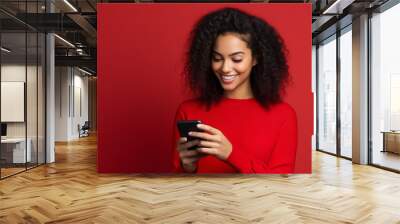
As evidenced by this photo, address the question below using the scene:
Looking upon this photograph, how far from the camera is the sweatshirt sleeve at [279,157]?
244 inches

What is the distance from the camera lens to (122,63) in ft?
23.1

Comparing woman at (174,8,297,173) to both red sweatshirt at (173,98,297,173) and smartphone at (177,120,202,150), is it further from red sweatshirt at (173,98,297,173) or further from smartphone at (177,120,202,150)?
smartphone at (177,120,202,150)

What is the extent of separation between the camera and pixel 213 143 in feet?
19.1

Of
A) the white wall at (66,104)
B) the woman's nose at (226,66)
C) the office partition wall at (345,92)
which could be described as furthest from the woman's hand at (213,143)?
the white wall at (66,104)

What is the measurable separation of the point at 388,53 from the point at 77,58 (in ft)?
33.4

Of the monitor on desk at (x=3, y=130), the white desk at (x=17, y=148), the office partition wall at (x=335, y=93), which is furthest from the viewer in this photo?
the office partition wall at (x=335, y=93)

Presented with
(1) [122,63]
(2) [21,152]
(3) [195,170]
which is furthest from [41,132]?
(3) [195,170]

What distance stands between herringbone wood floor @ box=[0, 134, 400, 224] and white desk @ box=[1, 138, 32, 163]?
65 centimetres

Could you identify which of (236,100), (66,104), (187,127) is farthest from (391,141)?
(66,104)

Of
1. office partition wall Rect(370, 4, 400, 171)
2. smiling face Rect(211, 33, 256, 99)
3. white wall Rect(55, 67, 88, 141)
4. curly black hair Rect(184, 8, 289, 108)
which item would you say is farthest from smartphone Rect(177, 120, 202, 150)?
white wall Rect(55, 67, 88, 141)

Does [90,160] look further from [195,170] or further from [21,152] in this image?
[195,170]

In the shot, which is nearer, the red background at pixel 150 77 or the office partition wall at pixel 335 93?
the red background at pixel 150 77

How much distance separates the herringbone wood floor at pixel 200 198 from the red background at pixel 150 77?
1.37 ft

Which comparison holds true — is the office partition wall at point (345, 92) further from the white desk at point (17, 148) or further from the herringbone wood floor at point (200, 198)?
the white desk at point (17, 148)
